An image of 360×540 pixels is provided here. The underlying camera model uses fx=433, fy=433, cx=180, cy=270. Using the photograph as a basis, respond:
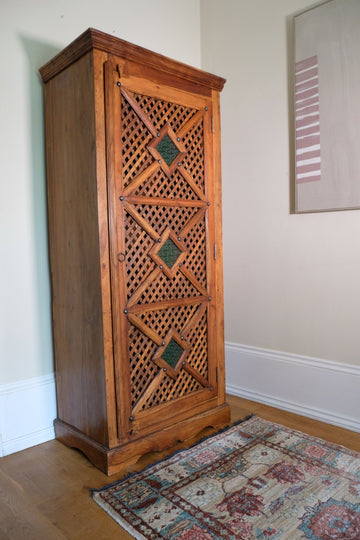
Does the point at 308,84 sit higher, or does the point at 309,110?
the point at 308,84

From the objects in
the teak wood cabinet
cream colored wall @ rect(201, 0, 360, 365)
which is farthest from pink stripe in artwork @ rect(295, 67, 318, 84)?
the teak wood cabinet

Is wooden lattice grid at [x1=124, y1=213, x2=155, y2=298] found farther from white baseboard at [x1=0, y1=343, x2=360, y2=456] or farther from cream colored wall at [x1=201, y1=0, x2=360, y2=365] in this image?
cream colored wall at [x1=201, y1=0, x2=360, y2=365]

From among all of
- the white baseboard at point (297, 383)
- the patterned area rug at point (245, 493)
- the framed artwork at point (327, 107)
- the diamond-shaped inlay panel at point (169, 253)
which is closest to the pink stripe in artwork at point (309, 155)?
the framed artwork at point (327, 107)

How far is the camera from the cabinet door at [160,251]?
6.70 feet

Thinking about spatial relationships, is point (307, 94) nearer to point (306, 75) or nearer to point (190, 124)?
point (306, 75)

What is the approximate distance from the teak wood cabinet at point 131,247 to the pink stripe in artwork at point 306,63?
509 mm

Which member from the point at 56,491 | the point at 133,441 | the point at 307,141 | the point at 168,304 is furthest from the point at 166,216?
the point at 56,491

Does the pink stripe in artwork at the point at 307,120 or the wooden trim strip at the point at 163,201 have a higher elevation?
the pink stripe in artwork at the point at 307,120

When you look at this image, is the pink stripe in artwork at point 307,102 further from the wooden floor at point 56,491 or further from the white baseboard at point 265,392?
the wooden floor at point 56,491

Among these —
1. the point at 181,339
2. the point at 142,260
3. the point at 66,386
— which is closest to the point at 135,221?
the point at 142,260

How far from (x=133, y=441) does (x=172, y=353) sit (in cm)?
47

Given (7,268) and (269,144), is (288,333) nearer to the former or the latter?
(269,144)

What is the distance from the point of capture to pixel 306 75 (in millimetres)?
2541

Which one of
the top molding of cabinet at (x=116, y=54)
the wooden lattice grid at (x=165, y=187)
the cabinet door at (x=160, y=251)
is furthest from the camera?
the wooden lattice grid at (x=165, y=187)
